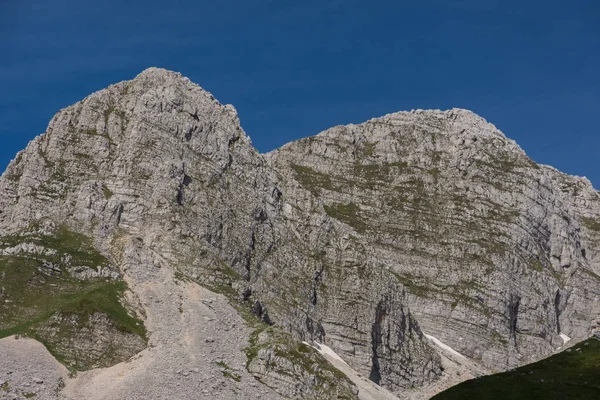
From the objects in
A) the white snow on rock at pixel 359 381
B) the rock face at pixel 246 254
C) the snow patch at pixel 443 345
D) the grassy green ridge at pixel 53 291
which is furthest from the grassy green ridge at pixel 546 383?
the snow patch at pixel 443 345

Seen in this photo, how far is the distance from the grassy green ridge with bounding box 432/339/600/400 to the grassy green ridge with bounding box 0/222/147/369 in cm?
6269

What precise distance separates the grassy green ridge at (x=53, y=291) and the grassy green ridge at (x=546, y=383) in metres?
62.7

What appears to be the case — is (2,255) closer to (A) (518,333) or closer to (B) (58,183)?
(B) (58,183)

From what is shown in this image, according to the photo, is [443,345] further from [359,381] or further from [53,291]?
[53,291]

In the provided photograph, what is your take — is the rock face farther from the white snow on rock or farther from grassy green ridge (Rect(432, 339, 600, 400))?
grassy green ridge (Rect(432, 339, 600, 400))

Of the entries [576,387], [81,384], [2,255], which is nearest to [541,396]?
[576,387]

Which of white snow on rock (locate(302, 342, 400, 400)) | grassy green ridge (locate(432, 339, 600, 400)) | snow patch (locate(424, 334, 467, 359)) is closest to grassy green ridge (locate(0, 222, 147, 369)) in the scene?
white snow on rock (locate(302, 342, 400, 400))

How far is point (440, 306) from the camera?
619ft

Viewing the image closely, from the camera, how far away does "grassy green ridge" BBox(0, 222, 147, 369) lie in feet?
374

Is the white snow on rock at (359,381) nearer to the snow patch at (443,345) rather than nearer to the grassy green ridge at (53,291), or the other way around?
the snow patch at (443,345)

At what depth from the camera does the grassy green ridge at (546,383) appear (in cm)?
5823

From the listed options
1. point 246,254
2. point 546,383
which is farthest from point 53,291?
point 546,383

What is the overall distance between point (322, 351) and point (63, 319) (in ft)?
184

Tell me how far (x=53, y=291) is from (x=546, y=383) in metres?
85.2
